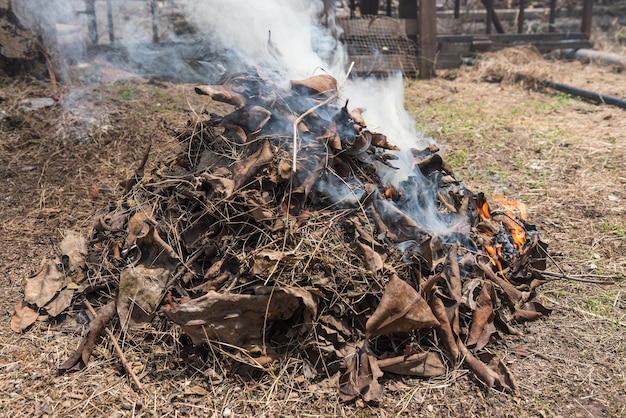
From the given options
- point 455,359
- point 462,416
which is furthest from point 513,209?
point 462,416

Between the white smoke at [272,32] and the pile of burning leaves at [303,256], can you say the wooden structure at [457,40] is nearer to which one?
the white smoke at [272,32]

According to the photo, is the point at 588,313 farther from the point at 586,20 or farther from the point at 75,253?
the point at 586,20

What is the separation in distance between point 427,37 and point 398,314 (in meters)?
6.58

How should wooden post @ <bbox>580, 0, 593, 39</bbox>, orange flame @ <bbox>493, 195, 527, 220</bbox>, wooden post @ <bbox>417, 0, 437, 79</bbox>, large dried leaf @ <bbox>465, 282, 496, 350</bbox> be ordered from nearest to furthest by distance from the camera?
large dried leaf @ <bbox>465, 282, 496, 350</bbox>
orange flame @ <bbox>493, 195, 527, 220</bbox>
wooden post @ <bbox>417, 0, 437, 79</bbox>
wooden post @ <bbox>580, 0, 593, 39</bbox>

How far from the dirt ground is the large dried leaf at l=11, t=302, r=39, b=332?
0.17 feet

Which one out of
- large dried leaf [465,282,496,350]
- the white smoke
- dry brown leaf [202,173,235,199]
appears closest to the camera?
large dried leaf [465,282,496,350]

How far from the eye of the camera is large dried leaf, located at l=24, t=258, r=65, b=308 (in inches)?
118

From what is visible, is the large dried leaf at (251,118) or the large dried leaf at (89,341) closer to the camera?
the large dried leaf at (89,341)

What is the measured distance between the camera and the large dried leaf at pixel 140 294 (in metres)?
2.77

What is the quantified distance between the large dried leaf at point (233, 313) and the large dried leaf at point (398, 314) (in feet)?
1.19

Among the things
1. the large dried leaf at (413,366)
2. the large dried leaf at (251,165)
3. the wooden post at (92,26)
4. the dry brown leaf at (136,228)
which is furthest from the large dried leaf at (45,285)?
the wooden post at (92,26)

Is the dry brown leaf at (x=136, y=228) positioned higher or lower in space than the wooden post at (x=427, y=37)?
lower

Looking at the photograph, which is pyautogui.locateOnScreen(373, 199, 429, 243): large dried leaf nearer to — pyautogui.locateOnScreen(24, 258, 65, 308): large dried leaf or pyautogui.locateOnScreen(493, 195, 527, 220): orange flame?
pyautogui.locateOnScreen(493, 195, 527, 220): orange flame

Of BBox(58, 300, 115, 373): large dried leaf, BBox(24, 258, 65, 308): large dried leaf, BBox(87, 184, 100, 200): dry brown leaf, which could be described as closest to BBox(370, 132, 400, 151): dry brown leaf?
BBox(58, 300, 115, 373): large dried leaf
